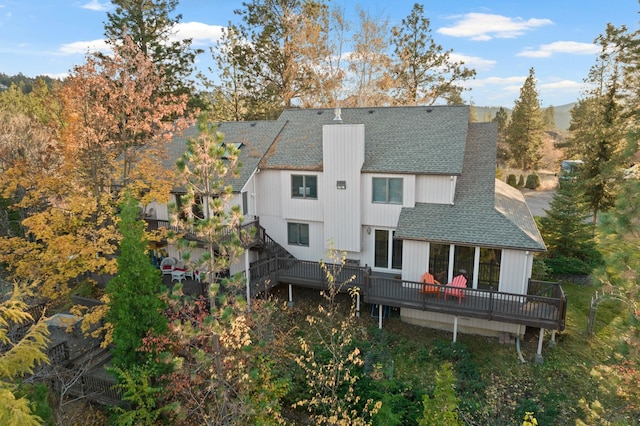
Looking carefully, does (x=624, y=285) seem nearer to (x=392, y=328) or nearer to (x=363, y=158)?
(x=392, y=328)

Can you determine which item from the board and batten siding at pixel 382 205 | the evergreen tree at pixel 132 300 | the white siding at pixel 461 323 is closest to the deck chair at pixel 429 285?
the white siding at pixel 461 323

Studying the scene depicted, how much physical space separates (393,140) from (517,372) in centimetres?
1053

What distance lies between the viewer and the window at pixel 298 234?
18.3m

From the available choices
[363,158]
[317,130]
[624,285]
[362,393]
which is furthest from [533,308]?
[317,130]

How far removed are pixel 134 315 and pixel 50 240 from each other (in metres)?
5.06

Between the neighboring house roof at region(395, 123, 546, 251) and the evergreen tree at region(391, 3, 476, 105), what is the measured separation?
18310 millimetres

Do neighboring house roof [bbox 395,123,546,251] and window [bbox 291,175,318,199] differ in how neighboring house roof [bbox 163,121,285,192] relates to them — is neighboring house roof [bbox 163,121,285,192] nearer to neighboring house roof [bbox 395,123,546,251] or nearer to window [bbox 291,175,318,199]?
window [bbox 291,175,318,199]

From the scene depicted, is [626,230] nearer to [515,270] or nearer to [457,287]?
[515,270]

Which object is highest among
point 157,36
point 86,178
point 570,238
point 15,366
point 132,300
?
point 157,36

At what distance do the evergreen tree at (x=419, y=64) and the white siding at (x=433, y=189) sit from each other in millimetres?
20258

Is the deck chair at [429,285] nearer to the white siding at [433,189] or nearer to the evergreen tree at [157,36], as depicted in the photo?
the white siding at [433,189]

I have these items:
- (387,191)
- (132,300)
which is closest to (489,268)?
(387,191)

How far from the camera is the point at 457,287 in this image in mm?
13445

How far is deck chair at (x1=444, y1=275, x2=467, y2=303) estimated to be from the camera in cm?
1361
